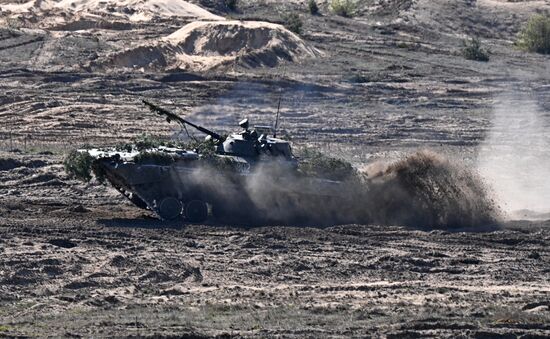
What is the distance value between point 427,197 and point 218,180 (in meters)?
4.07

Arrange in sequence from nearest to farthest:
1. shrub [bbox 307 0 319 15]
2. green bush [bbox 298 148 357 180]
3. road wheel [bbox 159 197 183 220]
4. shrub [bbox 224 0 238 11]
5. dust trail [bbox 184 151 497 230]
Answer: road wheel [bbox 159 197 183 220] → dust trail [bbox 184 151 497 230] → green bush [bbox 298 148 357 180] → shrub [bbox 307 0 319 15] → shrub [bbox 224 0 238 11]

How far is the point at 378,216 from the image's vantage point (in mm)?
26203

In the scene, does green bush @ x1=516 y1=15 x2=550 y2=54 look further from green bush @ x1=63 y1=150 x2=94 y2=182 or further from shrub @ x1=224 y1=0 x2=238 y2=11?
green bush @ x1=63 y1=150 x2=94 y2=182

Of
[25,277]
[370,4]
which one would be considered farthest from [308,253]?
[370,4]

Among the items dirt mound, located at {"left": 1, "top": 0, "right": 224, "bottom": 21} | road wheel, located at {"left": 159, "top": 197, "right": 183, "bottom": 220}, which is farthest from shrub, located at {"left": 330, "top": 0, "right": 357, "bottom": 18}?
road wheel, located at {"left": 159, "top": 197, "right": 183, "bottom": 220}

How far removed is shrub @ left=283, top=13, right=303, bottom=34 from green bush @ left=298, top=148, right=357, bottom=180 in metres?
28.5

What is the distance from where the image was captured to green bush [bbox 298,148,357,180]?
84.3 feet

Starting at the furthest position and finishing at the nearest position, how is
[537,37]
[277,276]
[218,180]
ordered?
[537,37]
[218,180]
[277,276]

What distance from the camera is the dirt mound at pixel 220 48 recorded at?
155 feet

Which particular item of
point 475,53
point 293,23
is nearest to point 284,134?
point 475,53

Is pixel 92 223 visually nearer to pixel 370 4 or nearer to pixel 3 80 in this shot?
pixel 3 80

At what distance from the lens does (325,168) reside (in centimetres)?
2580

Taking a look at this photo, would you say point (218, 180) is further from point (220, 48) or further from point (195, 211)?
point (220, 48)

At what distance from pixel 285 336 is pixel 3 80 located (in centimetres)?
2921
